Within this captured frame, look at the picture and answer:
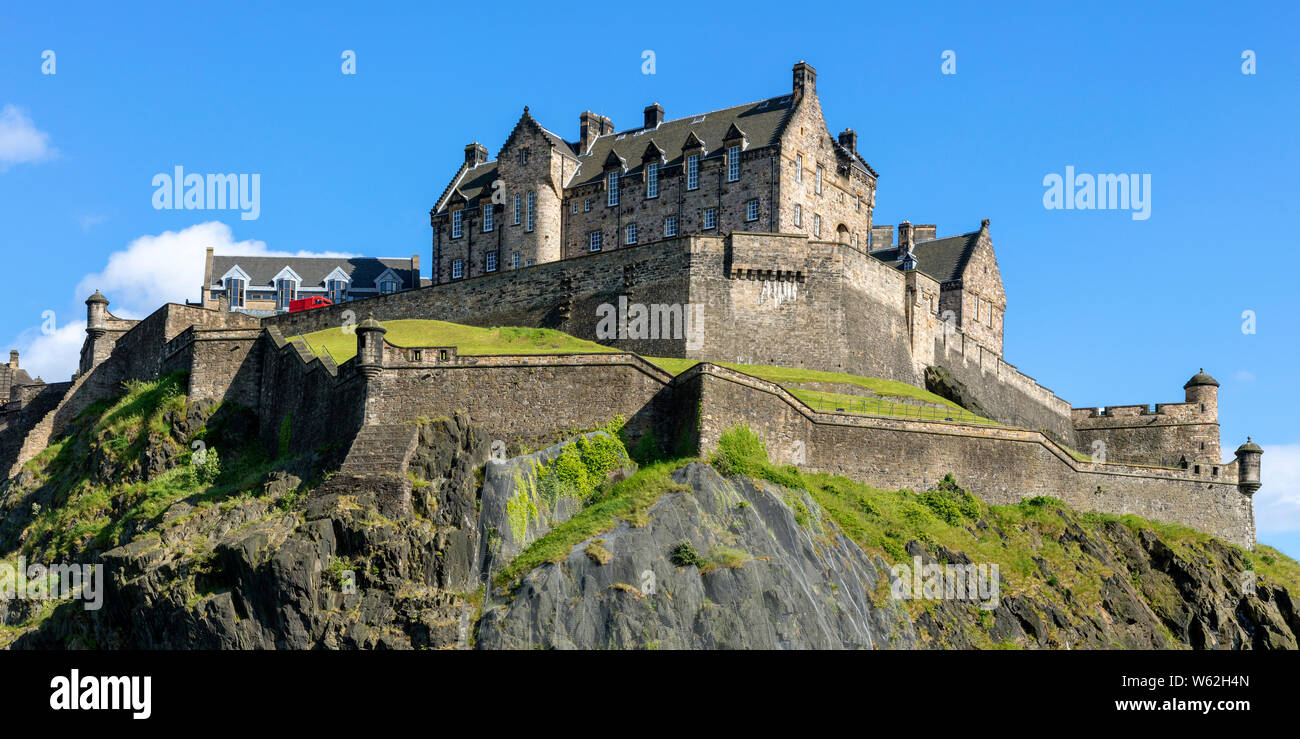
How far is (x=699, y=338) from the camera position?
6688 centimetres

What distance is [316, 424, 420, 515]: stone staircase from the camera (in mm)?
50750

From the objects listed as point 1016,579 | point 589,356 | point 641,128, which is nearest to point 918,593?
point 1016,579

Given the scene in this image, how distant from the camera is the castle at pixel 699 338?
184 feet

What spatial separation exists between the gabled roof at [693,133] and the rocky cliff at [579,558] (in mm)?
22878

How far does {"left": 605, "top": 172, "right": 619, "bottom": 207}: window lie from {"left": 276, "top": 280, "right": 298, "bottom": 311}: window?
24.6 meters

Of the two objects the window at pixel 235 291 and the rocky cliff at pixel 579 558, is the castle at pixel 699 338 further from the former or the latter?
the window at pixel 235 291

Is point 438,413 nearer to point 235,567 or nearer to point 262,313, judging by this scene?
point 235,567

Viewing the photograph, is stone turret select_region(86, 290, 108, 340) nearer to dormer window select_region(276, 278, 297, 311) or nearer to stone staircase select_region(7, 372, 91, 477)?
stone staircase select_region(7, 372, 91, 477)

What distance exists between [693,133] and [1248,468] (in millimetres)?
29677

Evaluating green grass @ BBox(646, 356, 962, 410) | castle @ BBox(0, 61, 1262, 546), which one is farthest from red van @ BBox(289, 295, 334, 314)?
green grass @ BBox(646, 356, 962, 410)

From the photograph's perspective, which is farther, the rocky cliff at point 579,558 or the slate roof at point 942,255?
the slate roof at point 942,255

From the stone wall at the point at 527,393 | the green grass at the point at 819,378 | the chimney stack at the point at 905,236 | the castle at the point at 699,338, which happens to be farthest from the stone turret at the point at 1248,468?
the stone wall at the point at 527,393

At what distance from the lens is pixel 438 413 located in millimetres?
54969
